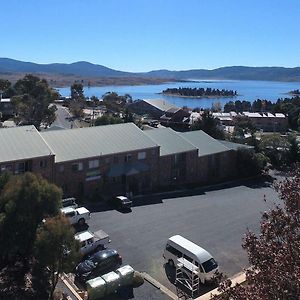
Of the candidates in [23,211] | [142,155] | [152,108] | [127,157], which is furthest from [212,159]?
[152,108]

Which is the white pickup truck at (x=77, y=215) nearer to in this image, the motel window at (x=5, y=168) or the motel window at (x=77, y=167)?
the motel window at (x=5, y=168)

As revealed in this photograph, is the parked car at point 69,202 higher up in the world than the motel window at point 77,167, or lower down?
lower down

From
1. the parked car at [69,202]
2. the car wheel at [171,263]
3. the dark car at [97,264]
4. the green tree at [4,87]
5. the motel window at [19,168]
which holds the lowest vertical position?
the car wheel at [171,263]

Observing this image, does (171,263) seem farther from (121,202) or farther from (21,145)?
(21,145)

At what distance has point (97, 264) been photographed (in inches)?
732

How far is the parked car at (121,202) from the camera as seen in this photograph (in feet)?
91.4

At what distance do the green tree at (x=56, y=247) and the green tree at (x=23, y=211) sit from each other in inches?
55.2

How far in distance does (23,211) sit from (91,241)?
5447 mm

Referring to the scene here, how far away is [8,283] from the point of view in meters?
16.9

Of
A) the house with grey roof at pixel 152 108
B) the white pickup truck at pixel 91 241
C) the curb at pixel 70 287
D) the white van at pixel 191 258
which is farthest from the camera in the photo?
the house with grey roof at pixel 152 108

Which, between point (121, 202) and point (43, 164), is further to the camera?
point (121, 202)

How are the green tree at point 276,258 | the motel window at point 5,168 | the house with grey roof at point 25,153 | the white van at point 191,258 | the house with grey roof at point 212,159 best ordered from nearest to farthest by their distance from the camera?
the green tree at point 276,258
the white van at point 191,258
the motel window at point 5,168
the house with grey roof at point 25,153
the house with grey roof at point 212,159

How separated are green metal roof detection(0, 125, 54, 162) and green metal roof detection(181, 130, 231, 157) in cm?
1523

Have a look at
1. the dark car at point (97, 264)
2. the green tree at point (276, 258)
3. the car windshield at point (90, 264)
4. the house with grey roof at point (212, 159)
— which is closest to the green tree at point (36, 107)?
the house with grey roof at point (212, 159)
